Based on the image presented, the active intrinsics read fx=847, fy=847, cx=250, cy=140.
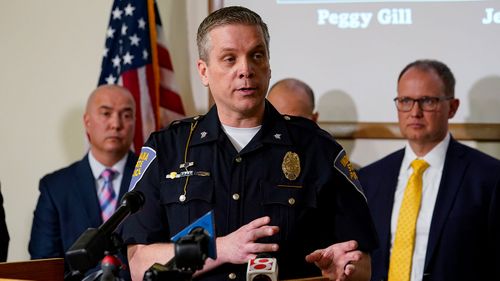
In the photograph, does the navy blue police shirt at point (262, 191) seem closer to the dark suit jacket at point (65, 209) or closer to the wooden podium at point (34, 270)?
the wooden podium at point (34, 270)

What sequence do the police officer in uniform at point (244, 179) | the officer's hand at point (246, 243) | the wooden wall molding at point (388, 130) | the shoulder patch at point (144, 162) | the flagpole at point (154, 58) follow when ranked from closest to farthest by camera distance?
the officer's hand at point (246, 243) → the police officer in uniform at point (244, 179) → the shoulder patch at point (144, 162) → the wooden wall molding at point (388, 130) → the flagpole at point (154, 58)

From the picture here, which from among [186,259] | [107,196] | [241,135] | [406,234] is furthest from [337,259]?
[107,196]

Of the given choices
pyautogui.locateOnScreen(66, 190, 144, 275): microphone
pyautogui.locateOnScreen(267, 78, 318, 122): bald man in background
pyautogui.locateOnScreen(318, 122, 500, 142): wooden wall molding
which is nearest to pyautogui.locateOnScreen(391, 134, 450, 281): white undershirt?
pyautogui.locateOnScreen(318, 122, 500, 142): wooden wall molding

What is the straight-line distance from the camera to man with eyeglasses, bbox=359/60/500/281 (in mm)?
3959

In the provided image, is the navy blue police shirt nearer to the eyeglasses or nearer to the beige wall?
the eyeglasses

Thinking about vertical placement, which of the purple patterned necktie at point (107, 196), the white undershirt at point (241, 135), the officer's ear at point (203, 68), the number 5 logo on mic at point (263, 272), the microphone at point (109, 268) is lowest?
the purple patterned necktie at point (107, 196)

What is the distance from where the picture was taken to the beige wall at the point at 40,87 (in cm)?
539

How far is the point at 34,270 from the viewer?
247 cm

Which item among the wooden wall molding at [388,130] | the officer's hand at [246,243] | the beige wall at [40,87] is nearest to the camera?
the officer's hand at [246,243]

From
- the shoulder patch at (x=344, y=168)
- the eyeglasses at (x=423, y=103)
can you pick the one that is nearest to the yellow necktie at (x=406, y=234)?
the eyeglasses at (x=423, y=103)

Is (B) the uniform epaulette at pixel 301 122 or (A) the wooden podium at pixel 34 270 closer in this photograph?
(A) the wooden podium at pixel 34 270

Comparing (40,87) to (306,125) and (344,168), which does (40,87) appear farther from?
(344,168)

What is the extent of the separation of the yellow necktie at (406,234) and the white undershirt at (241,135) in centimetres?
158

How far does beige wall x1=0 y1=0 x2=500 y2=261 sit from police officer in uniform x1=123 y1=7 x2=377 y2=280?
265cm
